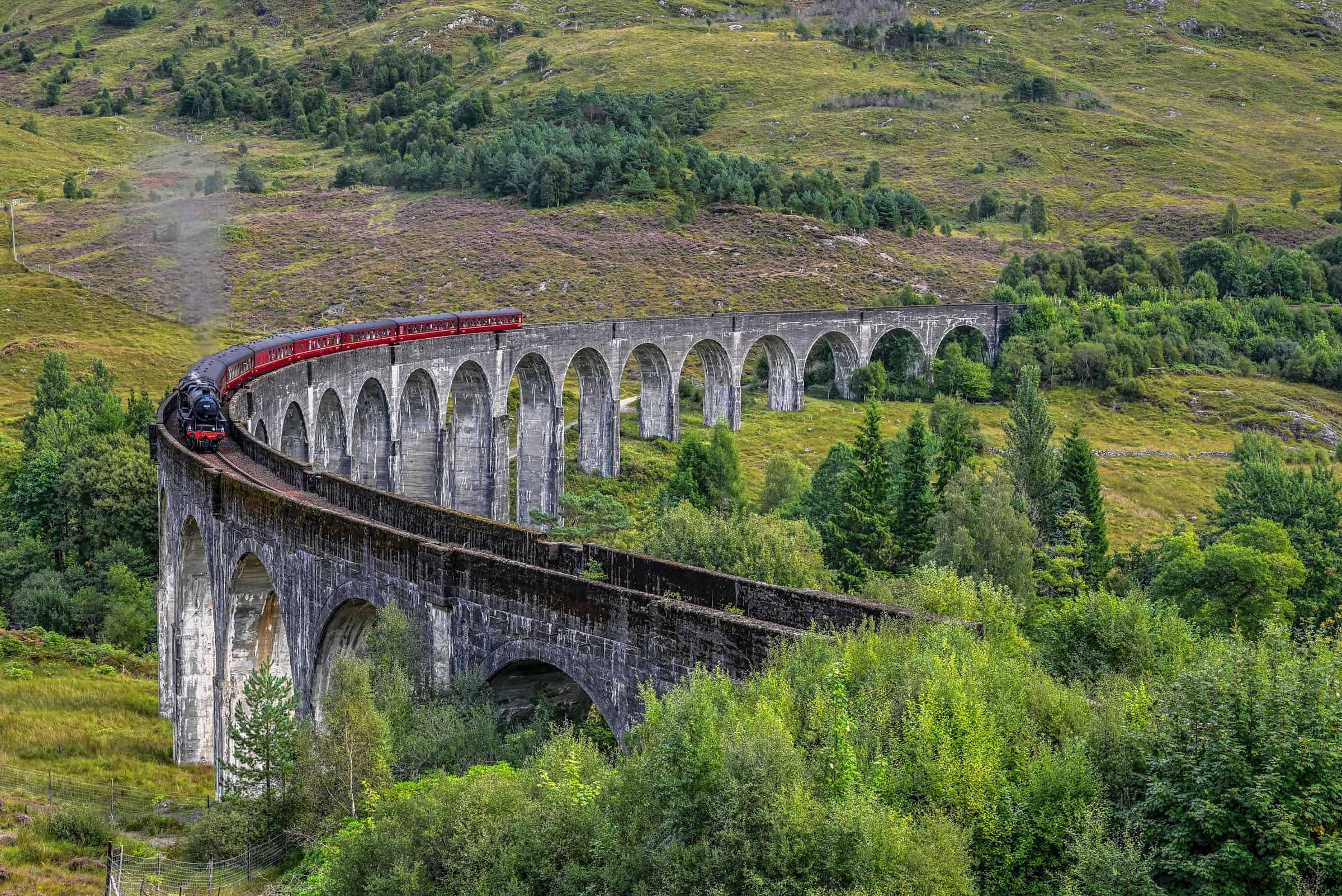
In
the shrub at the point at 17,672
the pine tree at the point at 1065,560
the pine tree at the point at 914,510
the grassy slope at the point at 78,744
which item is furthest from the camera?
the pine tree at the point at 914,510

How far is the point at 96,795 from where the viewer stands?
1199 inches

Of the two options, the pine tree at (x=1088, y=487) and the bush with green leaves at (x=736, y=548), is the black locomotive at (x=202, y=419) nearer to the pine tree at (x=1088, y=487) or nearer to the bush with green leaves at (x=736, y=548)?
the bush with green leaves at (x=736, y=548)

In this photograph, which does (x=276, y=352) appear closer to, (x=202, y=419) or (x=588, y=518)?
(x=202, y=419)

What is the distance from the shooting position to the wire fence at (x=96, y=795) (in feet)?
95.3

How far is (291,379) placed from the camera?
48219 mm

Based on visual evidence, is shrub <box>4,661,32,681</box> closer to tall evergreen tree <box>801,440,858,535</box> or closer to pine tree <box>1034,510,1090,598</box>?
tall evergreen tree <box>801,440,858,535</box>

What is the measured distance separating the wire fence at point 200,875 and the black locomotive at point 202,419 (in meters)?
15.9

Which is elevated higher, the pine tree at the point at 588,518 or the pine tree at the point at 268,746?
the pine tree at the point at 268,746

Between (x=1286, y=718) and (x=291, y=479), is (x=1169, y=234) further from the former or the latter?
(x=1286, y=718)

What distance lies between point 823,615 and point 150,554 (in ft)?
131

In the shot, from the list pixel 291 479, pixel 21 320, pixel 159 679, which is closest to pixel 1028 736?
pixel 291 479

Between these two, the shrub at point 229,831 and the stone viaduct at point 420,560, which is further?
the shrub at point 229,831

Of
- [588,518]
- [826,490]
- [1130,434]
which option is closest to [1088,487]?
[826,490]

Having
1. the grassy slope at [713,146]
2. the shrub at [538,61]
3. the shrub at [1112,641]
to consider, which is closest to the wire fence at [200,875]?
the shrub at [1112,641]
